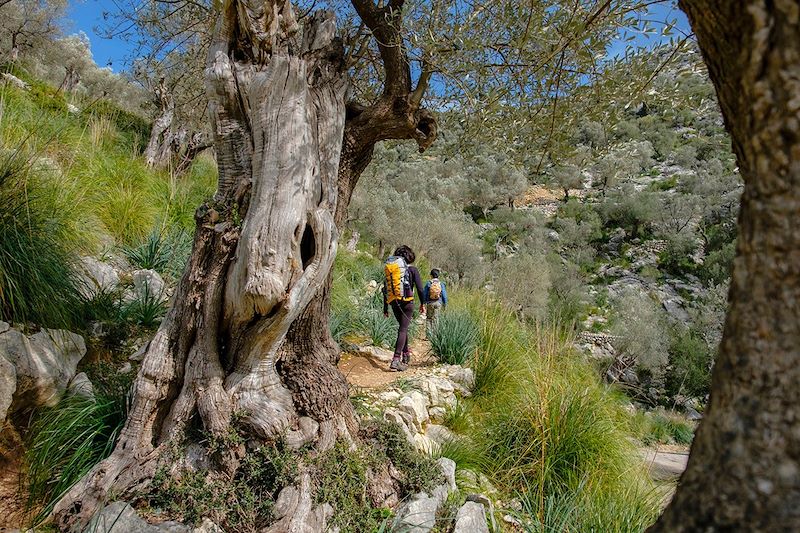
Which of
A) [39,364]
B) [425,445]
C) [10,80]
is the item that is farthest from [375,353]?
[10,80]

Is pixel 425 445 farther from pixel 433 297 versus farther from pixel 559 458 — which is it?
pixel 433 297

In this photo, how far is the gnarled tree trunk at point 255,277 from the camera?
263 cm

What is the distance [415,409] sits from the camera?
181 inches

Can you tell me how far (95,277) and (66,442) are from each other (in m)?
2.20

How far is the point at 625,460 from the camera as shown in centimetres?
436

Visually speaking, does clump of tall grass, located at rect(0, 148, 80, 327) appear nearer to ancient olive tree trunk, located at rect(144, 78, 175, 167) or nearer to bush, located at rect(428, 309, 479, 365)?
bush, located at rect(428, 309, 479, 365)

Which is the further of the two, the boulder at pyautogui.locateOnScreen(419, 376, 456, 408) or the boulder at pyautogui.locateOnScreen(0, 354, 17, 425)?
the boulder at pyautogui.locateOnScreen(419, 376, 456, 408)

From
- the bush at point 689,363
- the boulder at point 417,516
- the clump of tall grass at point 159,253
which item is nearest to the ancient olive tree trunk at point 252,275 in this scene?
the boulder at point 417,516

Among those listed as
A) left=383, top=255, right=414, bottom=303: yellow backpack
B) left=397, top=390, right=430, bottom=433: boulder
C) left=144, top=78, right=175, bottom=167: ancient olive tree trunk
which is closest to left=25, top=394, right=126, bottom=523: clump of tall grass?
left=397, top=390, right=430, bottom=433: boulder

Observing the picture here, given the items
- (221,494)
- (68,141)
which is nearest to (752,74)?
(221,494)

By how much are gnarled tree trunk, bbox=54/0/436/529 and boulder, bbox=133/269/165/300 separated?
1941mm

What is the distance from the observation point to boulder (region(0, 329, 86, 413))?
285cm

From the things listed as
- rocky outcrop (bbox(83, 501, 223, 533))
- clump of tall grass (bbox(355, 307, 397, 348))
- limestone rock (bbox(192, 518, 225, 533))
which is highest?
clump of tall grass (bbox(355, 307, 397, 348))

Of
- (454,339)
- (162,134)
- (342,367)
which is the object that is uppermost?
(162,134)
